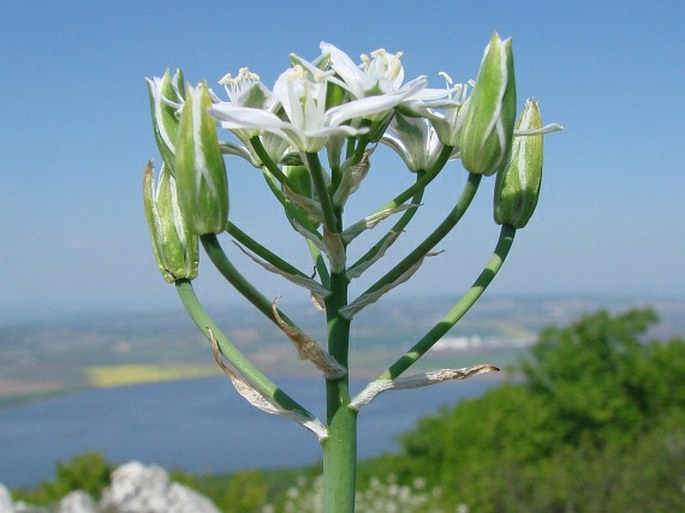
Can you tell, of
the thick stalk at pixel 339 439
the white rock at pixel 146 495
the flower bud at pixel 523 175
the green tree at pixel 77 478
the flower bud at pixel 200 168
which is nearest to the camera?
the flower bud at pixel 200 168

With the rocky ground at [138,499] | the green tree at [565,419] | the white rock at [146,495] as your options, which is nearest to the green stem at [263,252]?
the rocky ground at [138,499]

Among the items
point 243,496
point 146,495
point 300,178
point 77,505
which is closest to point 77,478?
point 243,496

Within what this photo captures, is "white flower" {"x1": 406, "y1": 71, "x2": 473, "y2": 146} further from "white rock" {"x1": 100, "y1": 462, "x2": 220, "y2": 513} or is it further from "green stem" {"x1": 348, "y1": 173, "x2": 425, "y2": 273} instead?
"white rock" {"x1": 100, "y1": 462, "x2": 220, "y2": 513}

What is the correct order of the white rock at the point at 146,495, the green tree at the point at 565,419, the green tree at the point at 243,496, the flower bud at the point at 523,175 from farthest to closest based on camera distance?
the green tree at the point at 565,419, the green tree at the point at 243,496, the white rock at the point at 146,495, the flower bud at the point at 523,175

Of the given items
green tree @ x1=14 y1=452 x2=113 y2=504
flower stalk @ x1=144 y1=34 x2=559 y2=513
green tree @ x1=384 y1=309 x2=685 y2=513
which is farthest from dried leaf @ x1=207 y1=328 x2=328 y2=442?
green tree @ x1=384 y1=309 x2=685 y2=513

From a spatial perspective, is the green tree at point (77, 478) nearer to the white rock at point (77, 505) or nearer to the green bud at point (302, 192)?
the white rock at point (77, 505)

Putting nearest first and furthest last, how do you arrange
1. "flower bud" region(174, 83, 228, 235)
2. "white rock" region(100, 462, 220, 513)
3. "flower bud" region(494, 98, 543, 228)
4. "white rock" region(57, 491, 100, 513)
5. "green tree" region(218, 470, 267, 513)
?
"flower bud" region(174, 83, 228, 235) → "flower bud" region(494, 98, 543, 228) → "white rock" region(57, 491, 100, 513) → "white rock" region(100, 462, 220, 513) → "green tree" region(218, 470, 267, 513)
